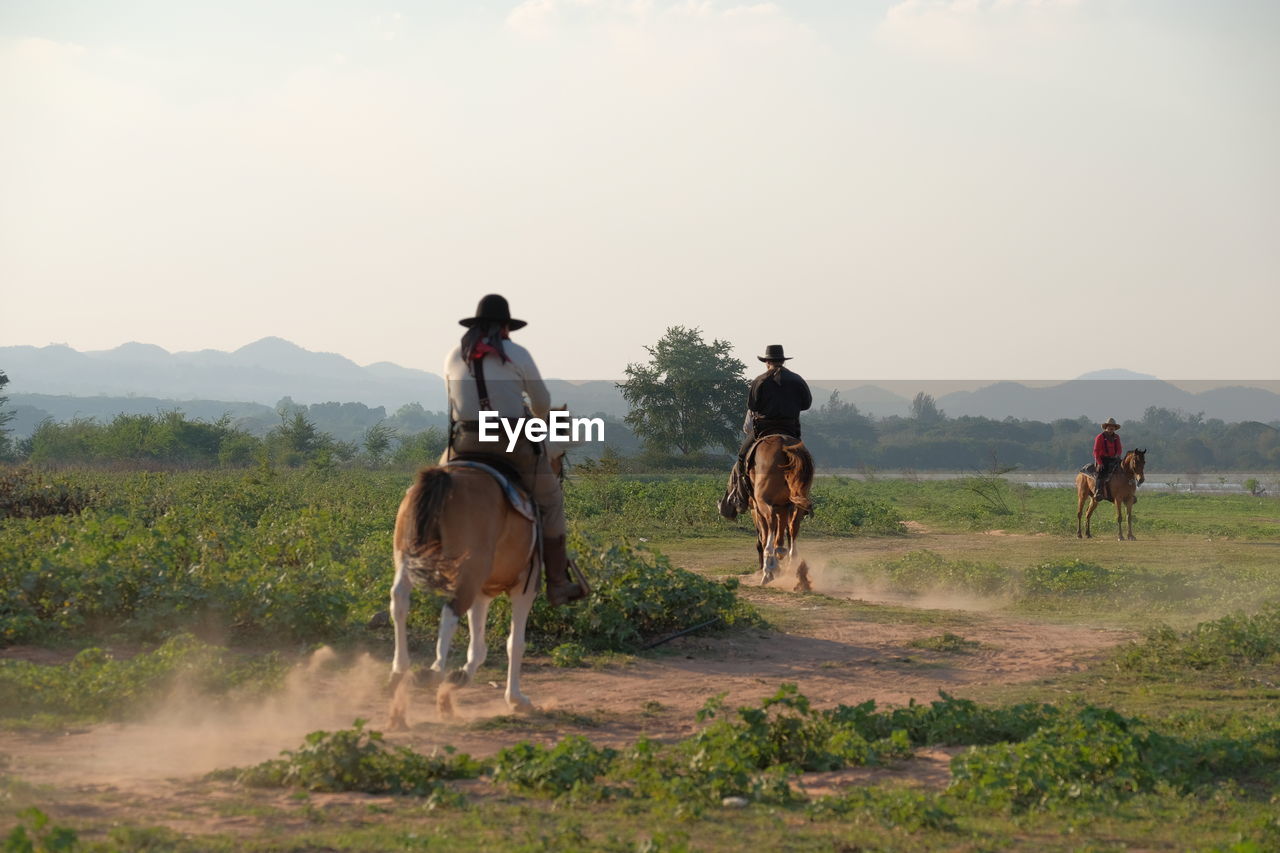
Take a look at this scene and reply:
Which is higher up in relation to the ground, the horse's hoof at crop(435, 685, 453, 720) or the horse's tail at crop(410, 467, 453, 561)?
the horse's tail at crop(410, 467, 453, 561)

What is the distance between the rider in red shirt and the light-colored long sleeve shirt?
20.3m

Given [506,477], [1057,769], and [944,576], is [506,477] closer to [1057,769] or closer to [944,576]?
[1057,769]

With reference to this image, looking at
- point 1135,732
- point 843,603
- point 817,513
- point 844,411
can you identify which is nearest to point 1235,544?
point 817,513

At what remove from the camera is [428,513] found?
6.95 m

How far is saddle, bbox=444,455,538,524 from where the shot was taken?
748cm

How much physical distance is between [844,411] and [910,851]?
120341 millimetres

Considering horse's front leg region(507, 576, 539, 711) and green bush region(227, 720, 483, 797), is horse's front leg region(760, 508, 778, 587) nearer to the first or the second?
horse's front leg region(507, 576, 539, 711)

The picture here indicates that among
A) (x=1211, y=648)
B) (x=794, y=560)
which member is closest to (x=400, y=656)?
(x=1211, y=648)

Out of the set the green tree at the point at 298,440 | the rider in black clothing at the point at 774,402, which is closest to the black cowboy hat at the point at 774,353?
the rider in black clothing at the point at 774,402

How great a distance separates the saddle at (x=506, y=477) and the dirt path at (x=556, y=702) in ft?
4.33

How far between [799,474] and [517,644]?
7.27 meters

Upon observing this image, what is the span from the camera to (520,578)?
797 cm

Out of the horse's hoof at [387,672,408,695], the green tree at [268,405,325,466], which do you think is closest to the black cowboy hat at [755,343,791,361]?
the horse's hoof at [387,672,408,695]

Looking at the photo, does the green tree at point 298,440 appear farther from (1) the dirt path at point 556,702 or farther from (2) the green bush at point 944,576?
(1) the dirt path at point 556,702
